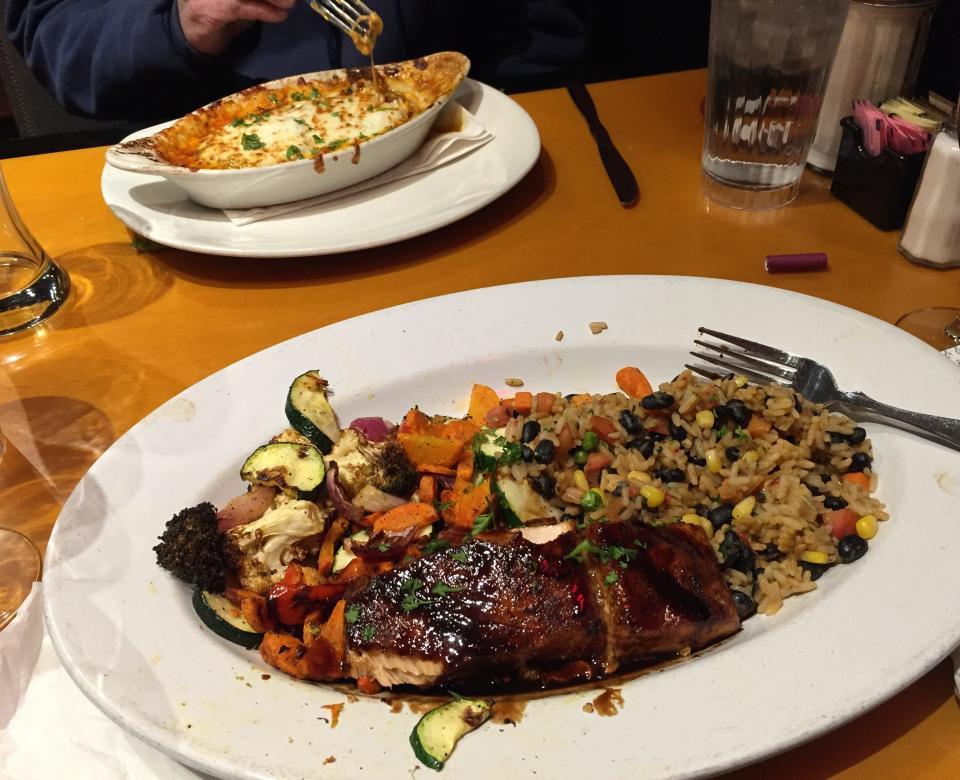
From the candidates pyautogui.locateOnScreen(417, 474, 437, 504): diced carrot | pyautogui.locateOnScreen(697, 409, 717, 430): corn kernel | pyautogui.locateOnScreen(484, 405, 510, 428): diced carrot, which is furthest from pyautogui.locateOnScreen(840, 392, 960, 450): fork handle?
pyautogui.locateOnScreen(417, 474, 437, 504): diced carrot

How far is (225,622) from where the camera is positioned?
6.41ft

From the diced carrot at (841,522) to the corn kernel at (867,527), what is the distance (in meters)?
0.02

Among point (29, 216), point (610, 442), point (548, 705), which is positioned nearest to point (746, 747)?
point (548, 705)

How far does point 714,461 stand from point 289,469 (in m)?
1.17

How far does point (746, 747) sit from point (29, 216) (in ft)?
12.5

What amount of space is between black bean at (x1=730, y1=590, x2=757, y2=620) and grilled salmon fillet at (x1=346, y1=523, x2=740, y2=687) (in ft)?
0.18

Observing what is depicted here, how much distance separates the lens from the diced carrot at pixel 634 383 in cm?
259

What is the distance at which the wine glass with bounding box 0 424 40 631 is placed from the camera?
212 cm

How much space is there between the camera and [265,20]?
14.1ft

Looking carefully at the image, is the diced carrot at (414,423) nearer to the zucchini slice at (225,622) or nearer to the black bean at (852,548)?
the zucchini slice at (225,622)

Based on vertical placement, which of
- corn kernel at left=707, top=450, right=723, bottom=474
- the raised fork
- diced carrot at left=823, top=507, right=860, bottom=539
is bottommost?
corn kernel at left=707, top=450, right=723, bottom=474

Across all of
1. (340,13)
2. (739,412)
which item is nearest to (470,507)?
(739,412)

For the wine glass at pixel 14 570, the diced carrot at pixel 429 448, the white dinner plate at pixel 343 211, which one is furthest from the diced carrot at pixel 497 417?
the wine glass at pixel 14 570

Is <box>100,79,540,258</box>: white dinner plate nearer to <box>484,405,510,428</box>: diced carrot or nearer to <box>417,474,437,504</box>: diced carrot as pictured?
<box>484,405,510,428</box>: diced carrot
